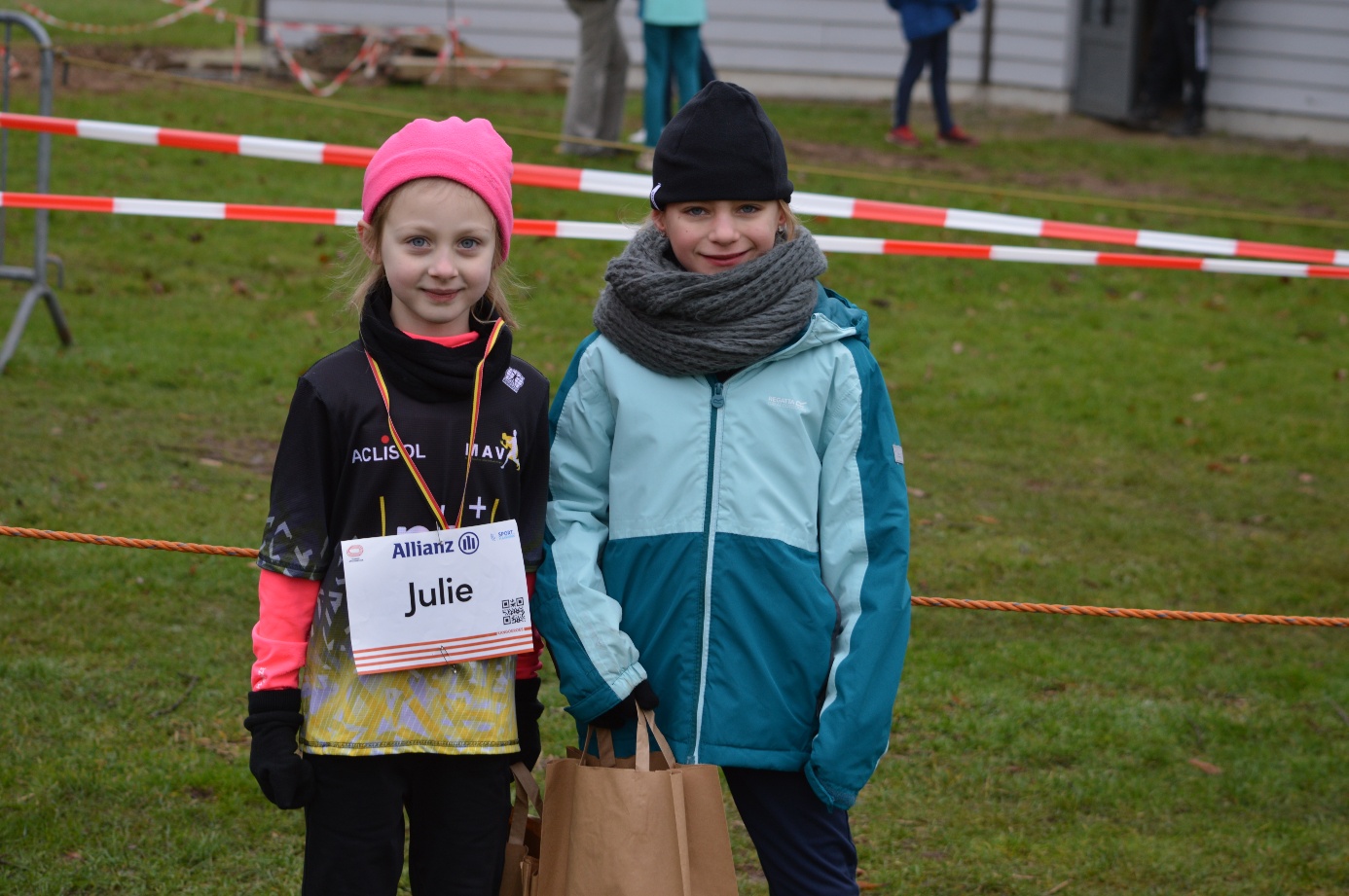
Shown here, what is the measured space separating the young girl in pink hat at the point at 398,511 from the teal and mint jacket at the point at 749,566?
18cm

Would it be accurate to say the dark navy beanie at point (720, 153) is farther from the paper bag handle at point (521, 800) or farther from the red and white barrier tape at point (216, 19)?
the red and white barrier tape at point (216, 19)

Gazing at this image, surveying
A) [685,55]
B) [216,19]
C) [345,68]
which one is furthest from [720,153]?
[216,19]

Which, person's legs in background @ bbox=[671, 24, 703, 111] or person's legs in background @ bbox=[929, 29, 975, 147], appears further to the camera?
person's legs in background @ bbox=[929, 29, 975, 147]

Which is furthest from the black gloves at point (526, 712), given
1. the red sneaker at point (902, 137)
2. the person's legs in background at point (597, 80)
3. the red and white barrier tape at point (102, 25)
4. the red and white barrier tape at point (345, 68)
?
the red and white barrier tape at point (102, 25)

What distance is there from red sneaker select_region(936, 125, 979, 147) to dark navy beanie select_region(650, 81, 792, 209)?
11653mm

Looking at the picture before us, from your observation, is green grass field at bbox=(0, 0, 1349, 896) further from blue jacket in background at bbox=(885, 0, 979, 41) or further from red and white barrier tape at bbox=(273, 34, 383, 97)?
red and white barrier tape at bbox=(273, 34, 383, 97)

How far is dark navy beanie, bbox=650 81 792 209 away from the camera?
267 cm

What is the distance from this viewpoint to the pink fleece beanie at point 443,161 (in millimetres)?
2492

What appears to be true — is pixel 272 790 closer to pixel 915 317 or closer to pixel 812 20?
pixel 915 317

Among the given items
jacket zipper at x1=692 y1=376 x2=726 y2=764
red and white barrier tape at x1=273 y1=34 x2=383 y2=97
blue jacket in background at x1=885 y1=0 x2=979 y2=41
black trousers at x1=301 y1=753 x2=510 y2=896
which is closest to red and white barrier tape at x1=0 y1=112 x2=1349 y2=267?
jacket zipper at x1=692 y1=376 x2=726 y2=764

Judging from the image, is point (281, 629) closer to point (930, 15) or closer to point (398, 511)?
point (398, 511)

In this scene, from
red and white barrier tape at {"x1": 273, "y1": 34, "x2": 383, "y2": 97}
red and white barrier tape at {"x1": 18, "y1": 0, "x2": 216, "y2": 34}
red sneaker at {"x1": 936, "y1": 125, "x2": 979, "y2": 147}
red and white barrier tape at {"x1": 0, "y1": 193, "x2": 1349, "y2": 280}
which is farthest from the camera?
red and white barrier tape at {"x1": 18, "y1": 0, "x2": 216, "y2": 34}

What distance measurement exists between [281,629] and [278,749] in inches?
7.7

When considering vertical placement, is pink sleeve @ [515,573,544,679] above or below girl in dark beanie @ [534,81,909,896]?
below
